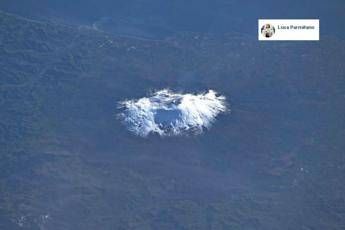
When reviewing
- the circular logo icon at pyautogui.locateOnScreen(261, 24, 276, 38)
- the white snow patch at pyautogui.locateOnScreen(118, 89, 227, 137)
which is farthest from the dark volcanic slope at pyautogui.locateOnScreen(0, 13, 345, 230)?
the circular logo icon at pyautogui.locateOnScreen(261, 24, 276, 38)

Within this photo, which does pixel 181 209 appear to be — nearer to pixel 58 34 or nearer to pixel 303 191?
pixel 303 191

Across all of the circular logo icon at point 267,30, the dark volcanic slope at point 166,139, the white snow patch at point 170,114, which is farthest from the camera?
the circular logo icon at point 267,30

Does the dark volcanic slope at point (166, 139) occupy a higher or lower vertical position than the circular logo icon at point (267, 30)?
lower

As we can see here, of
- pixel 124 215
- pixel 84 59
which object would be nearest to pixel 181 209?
pixel 124 215

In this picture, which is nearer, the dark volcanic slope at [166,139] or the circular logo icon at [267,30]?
the dark volcanic slope at [166,139]

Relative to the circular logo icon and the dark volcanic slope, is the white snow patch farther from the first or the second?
the circular logo icon

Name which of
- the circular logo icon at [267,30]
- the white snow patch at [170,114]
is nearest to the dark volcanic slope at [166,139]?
the white snow patch at [170,114]

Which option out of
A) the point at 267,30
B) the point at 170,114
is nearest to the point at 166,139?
the point at 170,114

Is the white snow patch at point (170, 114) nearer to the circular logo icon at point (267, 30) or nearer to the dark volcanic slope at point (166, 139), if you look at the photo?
the dark volcanic slope at point (166, 139)
